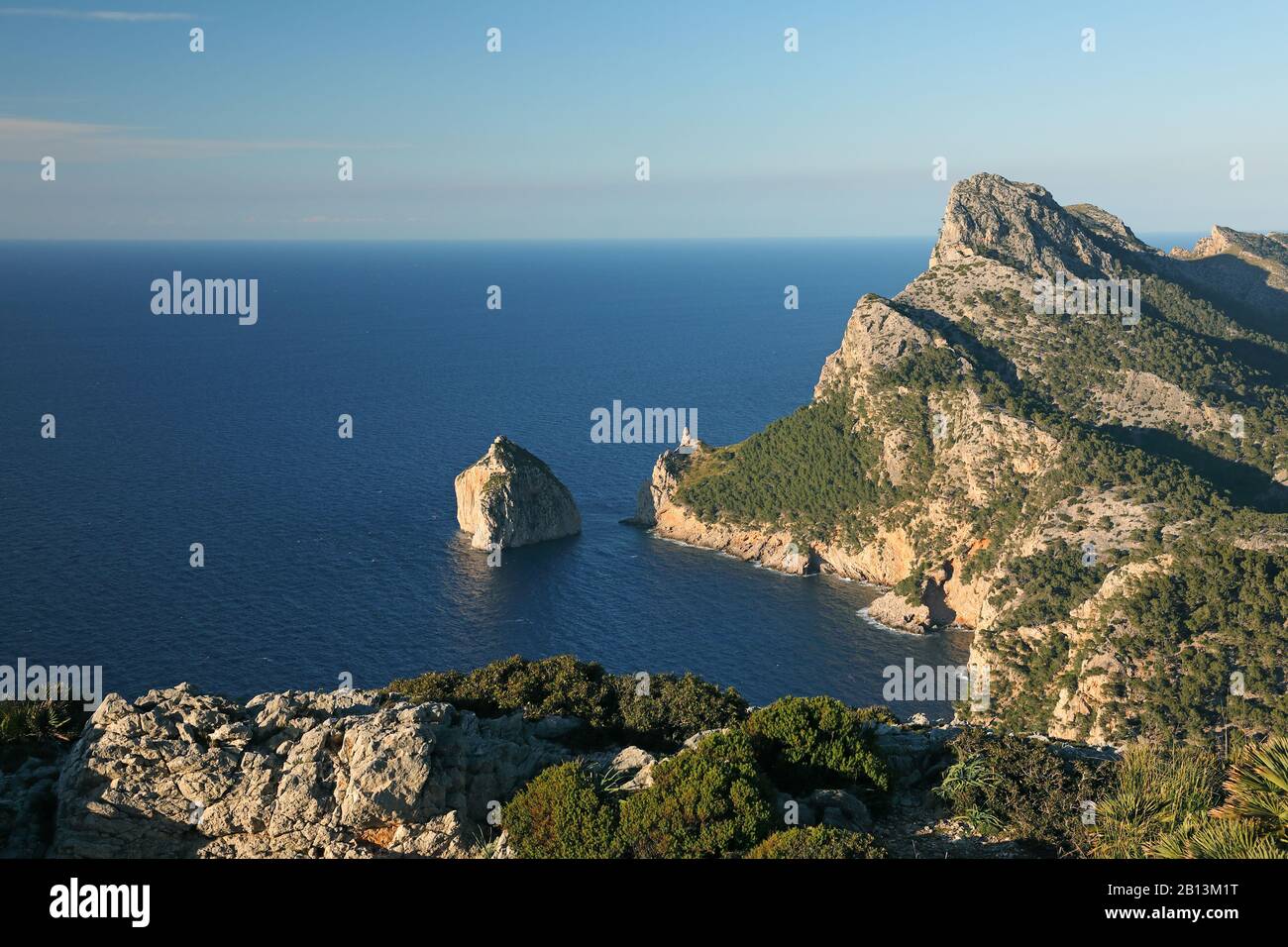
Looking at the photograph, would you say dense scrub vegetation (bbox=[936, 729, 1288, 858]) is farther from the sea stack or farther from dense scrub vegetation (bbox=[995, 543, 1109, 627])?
the sea stack

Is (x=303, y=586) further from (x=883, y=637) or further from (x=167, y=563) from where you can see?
(x=883, y=637)

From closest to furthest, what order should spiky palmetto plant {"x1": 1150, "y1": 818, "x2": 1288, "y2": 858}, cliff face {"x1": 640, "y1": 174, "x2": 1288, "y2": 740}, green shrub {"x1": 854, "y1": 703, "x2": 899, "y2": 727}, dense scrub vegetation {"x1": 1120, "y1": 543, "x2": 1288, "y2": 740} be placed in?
1. spiky palmetto plant {"x1": 1150, "y1": 818, "x2": 1288, "y2": 858}
2. green shrub {"x1": 854, "y1": 703, "x2": 899, "y2": 727}
3. dense scrub vegetation {"x1": 1120, "y1": 543, "x2": 1288, "y2": 740}
4. cliff face {"x1": 640, "y1": 174, "x2": 1288, "y2": 740}

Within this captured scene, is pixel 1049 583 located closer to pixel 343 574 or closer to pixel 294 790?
pixel 343 574

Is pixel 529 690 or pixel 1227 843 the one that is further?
pixel 529 690

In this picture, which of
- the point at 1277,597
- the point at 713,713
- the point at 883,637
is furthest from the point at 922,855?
the point at 883,637

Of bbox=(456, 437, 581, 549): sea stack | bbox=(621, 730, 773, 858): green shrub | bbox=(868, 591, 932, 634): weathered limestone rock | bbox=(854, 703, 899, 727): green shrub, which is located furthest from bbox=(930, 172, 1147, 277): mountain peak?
bbox=(621, 730, 773, 858): green shrub

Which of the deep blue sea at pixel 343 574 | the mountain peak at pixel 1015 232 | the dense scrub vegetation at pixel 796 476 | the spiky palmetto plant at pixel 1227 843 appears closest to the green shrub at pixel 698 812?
the spiky palmetto plant at pixel 1227 843

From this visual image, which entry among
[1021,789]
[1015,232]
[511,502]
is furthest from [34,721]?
[1015,232]
